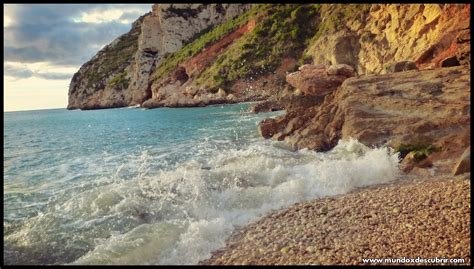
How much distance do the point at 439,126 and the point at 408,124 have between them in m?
1.24

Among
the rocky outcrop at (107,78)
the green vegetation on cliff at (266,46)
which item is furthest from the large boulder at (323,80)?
the rocky outcrop at (107,78)

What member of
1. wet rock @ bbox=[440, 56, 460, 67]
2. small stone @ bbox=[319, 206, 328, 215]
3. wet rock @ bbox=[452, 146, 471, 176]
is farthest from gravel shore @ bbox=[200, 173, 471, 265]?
wet rock @ bbox=[440, 56, 460, 67]

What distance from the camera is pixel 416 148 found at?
→ 15.5 m

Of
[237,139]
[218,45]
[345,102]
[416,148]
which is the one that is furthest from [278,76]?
[416,148]

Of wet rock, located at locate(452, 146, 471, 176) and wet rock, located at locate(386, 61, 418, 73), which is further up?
wet rock, located at locate(386, 61, 418, 73)

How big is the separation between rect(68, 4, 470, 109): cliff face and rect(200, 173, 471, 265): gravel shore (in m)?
13.3

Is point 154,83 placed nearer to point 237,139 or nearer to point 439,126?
point 237,139

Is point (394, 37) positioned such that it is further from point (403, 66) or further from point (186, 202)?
point (186, 202)

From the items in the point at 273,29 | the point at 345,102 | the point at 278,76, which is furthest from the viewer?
the point at 273,29

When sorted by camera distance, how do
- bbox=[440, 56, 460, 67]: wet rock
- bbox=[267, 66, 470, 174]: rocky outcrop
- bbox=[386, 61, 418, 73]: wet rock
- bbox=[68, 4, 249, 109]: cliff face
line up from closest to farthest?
bbox=[267, 66, 470, 174]: rocky outcrop
bbox=[440, 56, 460, 67]: wet rock
bbox=[386, 61, 418, 73]: wet rock
bbox=[68, 4, 249, 109]: cliff face

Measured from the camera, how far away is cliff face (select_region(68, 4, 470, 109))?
132ft

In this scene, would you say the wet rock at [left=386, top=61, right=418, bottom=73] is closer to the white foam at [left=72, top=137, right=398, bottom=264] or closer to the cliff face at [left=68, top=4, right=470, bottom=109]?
the cliff face at [left=68, top=4, right=470, bottom=109]

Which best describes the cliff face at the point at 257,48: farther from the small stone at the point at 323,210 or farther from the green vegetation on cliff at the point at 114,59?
the small stone at the point at 323,210

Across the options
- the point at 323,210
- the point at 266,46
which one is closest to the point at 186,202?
the point at 323,210
